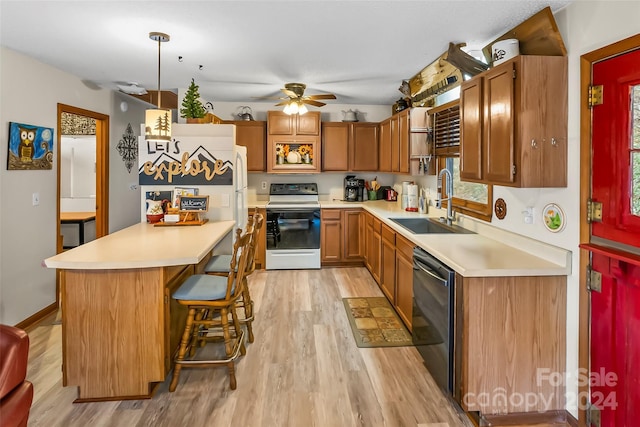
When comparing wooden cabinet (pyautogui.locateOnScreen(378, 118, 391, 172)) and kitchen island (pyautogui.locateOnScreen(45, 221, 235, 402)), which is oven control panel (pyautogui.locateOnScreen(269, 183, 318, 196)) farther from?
kitchen island (pyautogui.locateOnScreen(45, 221, 235, 402))

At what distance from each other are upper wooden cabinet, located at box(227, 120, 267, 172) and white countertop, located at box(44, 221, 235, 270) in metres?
2.42

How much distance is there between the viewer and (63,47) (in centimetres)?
316

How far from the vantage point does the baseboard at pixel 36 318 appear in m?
3.45

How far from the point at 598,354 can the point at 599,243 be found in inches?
22.0

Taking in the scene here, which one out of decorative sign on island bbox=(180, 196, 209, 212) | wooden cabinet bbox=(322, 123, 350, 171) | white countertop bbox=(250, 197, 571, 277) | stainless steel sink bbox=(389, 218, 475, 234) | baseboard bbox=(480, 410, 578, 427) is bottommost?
baseboard bbox=(480, 410, 578, 427)

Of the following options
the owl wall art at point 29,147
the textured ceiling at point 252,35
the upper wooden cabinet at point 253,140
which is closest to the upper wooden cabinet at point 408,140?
the textured ceiling at point 252,35

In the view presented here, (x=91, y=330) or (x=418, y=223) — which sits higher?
(x=418, y=223)

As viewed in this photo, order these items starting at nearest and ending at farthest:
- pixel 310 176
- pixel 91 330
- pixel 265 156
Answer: pixel 91 330, pixel 265 156, pixel 310 176

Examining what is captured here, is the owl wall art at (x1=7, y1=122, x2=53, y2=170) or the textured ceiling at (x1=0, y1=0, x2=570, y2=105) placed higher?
the textured ceiling at (x1=0, y1=0, x2=570, y2=105)

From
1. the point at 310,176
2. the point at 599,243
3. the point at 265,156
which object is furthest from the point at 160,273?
the point at 310,176

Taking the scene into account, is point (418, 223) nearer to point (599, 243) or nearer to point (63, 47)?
point (599, 243)

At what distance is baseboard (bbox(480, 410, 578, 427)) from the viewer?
218 centimetres

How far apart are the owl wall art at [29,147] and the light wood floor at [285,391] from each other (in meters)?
1.46

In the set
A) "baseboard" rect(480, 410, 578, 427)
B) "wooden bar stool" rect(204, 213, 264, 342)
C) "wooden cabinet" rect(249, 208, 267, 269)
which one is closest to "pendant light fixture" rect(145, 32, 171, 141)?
"wooden bar stool" rect(204, 213, 264, 342)
